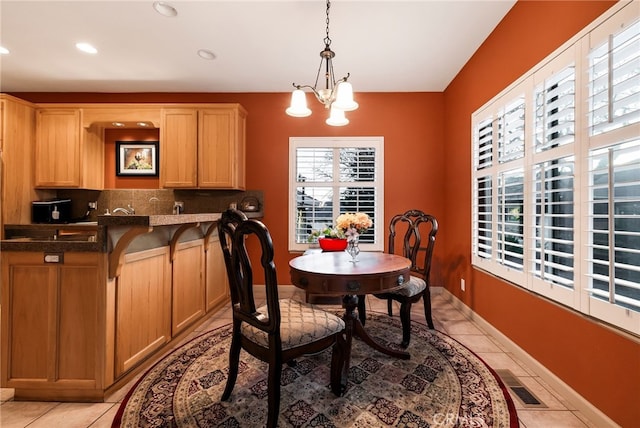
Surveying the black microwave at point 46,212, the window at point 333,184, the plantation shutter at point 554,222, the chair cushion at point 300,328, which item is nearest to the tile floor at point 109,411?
the plantation shutter at point 554,222

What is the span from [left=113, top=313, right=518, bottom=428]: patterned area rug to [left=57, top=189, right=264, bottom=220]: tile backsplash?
210 cm

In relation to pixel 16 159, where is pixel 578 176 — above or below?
below

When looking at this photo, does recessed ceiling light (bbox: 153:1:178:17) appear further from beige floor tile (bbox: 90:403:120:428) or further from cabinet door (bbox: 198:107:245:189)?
beige floor tile (bbox: 90:403:120:428)

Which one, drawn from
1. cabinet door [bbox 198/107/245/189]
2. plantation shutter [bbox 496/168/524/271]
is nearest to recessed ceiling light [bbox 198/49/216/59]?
cabinet door [bbox 198/107/245/189]

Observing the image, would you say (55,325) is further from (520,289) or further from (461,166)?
(461,166)

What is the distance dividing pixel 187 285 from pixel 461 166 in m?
3.27

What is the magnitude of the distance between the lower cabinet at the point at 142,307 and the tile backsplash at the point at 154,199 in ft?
5.56

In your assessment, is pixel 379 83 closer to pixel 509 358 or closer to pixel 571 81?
pixel 571 81

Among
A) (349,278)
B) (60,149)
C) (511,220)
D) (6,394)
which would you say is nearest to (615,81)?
(511,220)

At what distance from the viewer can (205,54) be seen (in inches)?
115

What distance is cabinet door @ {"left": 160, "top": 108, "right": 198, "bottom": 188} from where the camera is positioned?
3494 mm

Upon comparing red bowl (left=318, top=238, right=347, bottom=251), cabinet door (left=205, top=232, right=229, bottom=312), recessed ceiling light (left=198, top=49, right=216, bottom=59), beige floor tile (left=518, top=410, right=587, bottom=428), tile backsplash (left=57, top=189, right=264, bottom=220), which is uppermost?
recessed ceiling light (left=198, top=49, right=216, bottom=59)

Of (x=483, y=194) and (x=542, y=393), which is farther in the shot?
(x=483, y=194)

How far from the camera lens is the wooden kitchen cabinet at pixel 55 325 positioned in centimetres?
160
